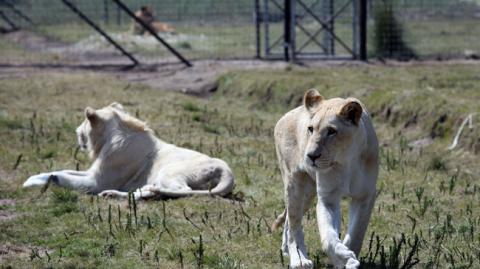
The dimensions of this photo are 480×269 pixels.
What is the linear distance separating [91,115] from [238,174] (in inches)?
63.0

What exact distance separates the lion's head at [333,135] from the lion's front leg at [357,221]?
1.32 ft

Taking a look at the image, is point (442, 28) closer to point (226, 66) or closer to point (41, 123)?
point (226, 66)

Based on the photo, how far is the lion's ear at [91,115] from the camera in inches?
397

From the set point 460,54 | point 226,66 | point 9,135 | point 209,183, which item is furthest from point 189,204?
point 460,54

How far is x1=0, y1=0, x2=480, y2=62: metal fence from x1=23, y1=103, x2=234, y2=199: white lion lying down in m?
10.5

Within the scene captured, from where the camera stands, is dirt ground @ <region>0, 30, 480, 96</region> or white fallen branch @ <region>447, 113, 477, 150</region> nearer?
white fallen branch @ <region>447, 113, 477, 150</region>

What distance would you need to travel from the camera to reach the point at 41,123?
13.1 metres

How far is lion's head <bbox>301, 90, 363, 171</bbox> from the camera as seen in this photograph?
5.92 metres

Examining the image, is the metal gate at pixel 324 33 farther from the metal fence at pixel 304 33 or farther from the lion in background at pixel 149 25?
the lion in background at pixel 149 25

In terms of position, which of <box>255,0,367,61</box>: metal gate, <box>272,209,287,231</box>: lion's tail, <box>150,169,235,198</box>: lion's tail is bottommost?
<box>255,0,367,61</box>: metal gate

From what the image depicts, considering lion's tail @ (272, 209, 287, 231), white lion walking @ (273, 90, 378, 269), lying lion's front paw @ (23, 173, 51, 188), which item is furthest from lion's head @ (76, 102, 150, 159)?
white lion walking @ (273, 90, 378, 269)

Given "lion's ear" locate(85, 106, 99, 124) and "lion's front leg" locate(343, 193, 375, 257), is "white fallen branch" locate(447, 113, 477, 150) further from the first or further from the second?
"lion's front leg" locate(343, 193, 375, 257)

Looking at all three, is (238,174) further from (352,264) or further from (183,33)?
(183,33)

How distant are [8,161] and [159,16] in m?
14.3
